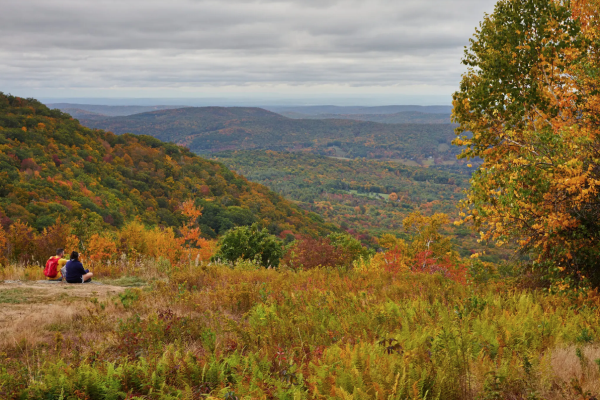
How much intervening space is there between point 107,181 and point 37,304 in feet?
218

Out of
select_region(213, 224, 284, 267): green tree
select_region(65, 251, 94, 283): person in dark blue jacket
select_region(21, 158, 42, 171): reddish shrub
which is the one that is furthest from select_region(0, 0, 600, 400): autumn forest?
select_region(21, 158, 42, 171): reddish shrub

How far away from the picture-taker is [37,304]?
696cm

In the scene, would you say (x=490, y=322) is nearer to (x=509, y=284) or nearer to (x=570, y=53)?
(x=509, y=284)

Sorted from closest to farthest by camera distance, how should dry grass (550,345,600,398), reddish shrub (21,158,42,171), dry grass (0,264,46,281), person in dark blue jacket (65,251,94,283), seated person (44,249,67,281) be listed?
dry grass (550,345,600,398), person in dark blue jacket (65,251,94,283), dry grass (0,264,46,281), seated person (44,249,67,281), reddish shrub (21,158,42,171)

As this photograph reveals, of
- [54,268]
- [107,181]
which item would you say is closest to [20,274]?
[54,268]

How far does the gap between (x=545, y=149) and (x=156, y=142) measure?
108105 mm

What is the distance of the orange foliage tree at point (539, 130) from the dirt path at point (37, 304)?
7.84m

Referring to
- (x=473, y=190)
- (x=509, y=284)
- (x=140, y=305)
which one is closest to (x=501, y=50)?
(x=473, y=190)

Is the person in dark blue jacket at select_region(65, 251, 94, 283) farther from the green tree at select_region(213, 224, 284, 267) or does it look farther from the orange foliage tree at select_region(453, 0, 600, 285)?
the green tree at select_region(213, 224, 284, 267)

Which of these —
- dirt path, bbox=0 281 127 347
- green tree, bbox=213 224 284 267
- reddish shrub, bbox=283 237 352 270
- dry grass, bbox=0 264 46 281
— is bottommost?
green tree, bbox=213 224 284 267

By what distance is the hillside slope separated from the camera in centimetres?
4425

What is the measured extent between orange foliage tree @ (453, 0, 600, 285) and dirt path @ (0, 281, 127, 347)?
7840 millimetres

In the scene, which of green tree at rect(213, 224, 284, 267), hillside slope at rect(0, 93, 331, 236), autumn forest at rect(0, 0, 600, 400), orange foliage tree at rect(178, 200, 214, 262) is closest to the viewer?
autumn forest at rect(0, 0, 600, 400)

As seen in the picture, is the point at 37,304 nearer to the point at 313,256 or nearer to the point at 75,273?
the point at 75,273
